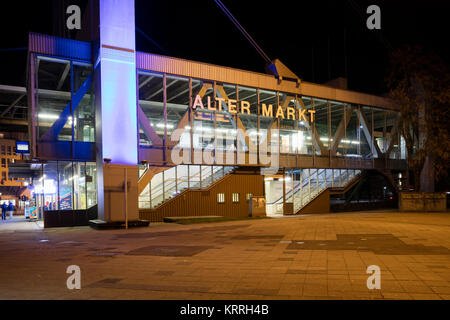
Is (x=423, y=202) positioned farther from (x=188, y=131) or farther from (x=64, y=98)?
(x=64, y=98)

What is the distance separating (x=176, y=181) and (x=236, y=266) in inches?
624

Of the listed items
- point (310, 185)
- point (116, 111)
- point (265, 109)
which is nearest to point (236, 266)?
point (116, 111)

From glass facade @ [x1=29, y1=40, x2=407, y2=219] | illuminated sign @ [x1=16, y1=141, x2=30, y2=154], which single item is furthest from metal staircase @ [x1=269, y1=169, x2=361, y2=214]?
illuminated sign @ [x1=16, y1=141, x2=30, y2=154]

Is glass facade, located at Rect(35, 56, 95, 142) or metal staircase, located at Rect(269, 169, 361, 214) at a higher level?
glass facade, located at Rect(35, 56, 95, 142)

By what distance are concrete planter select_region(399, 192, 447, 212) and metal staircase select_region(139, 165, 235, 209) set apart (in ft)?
45.3

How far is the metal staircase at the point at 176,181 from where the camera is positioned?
22375 mm

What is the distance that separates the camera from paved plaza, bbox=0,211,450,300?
6047 mm

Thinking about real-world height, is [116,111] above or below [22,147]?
above

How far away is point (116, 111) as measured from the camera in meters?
18.5

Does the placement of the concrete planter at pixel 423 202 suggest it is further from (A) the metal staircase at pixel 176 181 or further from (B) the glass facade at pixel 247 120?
(A) the metal staircase at pixel 176 181

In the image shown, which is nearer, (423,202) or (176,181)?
(176,181)

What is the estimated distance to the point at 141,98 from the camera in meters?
27.4

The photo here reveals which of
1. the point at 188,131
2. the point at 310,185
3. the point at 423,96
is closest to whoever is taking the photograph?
the point at 188,131

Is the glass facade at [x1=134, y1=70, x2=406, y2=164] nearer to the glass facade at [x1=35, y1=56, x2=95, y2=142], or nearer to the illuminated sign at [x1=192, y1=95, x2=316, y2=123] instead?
the illuminated sign at [x1=192, y1=95, x2=316, y2=123]
